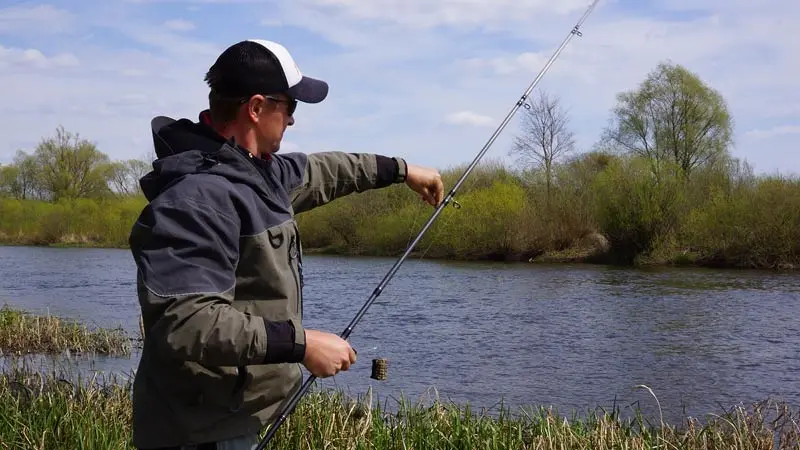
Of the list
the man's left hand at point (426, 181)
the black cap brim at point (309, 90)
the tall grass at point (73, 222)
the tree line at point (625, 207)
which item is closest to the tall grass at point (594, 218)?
the tree line at point (625, 207)

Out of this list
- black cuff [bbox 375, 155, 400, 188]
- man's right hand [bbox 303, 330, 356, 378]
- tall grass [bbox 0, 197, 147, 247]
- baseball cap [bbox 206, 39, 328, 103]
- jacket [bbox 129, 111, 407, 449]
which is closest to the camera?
jacket [bbox 129, 111, 407, 449]

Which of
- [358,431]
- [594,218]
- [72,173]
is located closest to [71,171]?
[72,173]

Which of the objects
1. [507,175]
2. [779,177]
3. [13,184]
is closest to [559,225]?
[507,175]

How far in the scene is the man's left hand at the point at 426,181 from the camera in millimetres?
3191

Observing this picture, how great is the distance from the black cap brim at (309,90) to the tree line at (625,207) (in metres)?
20.8

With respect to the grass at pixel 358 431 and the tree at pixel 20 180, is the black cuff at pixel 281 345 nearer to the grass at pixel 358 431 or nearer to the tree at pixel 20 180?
the grass at pixel 358 431

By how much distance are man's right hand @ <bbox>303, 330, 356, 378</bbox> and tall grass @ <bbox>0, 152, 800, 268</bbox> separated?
21822mm

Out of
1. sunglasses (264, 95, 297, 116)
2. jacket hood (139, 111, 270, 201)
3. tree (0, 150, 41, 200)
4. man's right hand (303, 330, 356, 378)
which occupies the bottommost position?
man's right hand (303, 330, 356, 378)

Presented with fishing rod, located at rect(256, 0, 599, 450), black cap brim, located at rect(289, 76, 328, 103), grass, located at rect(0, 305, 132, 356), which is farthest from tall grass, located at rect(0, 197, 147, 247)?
black cap brim, located at rect(289, 76, 328, 103)

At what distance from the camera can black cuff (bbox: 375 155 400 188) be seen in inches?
124

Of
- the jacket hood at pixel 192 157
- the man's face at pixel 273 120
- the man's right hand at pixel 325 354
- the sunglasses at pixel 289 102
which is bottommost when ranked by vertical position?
the man's right hand at pixel 325 354

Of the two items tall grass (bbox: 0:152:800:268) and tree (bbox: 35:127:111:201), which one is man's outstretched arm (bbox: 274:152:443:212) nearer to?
tall grass (bbox: 0:152:800:268)

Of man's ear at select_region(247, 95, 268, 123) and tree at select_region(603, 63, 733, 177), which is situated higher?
tree at select_region(603, 63, 733, 177)

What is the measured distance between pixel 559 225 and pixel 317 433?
1194 inches
